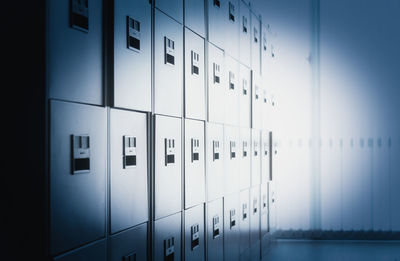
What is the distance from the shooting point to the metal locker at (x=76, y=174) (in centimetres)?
129

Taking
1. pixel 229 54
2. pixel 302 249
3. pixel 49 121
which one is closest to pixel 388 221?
pixel 302 249

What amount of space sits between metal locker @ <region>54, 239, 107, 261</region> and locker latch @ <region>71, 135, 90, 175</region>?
0.23 metres

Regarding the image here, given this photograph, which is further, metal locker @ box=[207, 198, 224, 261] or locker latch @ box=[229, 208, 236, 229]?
locker latch @ box=[229, 208, 236, 229]

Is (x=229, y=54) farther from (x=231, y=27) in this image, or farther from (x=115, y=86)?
(x=115, y=86)

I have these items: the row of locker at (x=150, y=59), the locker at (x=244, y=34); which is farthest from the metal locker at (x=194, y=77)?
the locker at (x=244, y=34)

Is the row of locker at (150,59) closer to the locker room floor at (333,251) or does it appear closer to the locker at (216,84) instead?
the locker at (216,84)

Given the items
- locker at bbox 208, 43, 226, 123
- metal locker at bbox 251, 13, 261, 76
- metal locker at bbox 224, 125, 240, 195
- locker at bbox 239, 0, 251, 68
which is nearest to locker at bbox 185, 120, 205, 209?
locker at bbox 208, 43, 226, 123

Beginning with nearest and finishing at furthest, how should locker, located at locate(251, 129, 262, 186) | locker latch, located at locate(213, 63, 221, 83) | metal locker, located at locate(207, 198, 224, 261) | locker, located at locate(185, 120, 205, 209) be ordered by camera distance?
locker, located at locate(185, 120, 205, 209) < metal locker, located at locate(207, 198, 224, 261) < locker latch, located at locate(213, 63, 221, 83) < locker, located at locate(251, 129, 262, 186)

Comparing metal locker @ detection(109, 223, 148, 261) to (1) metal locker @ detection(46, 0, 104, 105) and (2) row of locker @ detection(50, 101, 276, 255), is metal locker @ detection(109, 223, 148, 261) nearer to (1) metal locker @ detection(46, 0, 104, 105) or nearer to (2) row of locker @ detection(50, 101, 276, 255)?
(2) row of locker @ detection(50, 101, 276, 255)

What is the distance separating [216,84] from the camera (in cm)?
268

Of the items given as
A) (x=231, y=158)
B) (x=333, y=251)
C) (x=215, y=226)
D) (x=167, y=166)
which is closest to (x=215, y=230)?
(x=215, y=226)

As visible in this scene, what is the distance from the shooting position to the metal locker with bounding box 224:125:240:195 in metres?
2.88

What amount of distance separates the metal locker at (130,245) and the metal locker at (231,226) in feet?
3.54

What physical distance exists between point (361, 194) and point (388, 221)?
0.34m
